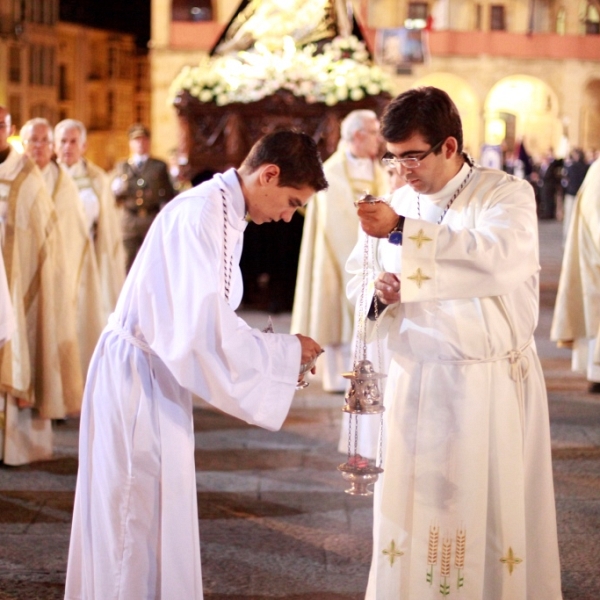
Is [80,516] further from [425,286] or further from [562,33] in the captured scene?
[562,33]

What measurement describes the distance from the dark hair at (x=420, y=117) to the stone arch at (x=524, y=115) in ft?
137

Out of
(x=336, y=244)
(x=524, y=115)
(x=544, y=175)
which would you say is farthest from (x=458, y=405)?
(x=524, y=115)

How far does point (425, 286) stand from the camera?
345 cm

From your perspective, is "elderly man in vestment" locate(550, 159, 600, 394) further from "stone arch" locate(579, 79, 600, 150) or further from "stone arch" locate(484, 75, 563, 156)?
"stone arch" locate(579, 79, 600, 150)

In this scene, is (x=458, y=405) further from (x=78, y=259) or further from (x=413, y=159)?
(x=78, y=259)

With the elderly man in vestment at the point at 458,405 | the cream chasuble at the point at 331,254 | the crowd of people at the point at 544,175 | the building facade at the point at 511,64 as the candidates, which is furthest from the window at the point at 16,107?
the elderly man in vestment at the point at 458,405

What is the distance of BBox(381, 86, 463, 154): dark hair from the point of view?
3488 mm

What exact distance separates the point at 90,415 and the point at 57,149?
535cm

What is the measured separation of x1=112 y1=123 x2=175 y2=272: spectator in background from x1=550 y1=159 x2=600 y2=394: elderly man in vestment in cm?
410

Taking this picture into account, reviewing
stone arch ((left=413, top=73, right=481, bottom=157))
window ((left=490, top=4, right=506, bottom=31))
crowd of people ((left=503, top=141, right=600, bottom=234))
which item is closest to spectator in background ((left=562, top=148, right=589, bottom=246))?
crowd of people ((left=503, top=141, right=600, bottom=234))

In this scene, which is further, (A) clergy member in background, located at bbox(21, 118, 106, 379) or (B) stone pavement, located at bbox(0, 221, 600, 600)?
(A) clergy member in background, located at bbox(21, 118, 106, 379)

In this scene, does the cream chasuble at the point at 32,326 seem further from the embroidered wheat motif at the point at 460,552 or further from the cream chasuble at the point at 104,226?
the embroidered wheat motif at the point at 460,552

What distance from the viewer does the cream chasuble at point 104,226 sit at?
8.40 meters

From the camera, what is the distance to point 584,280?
841 cm
